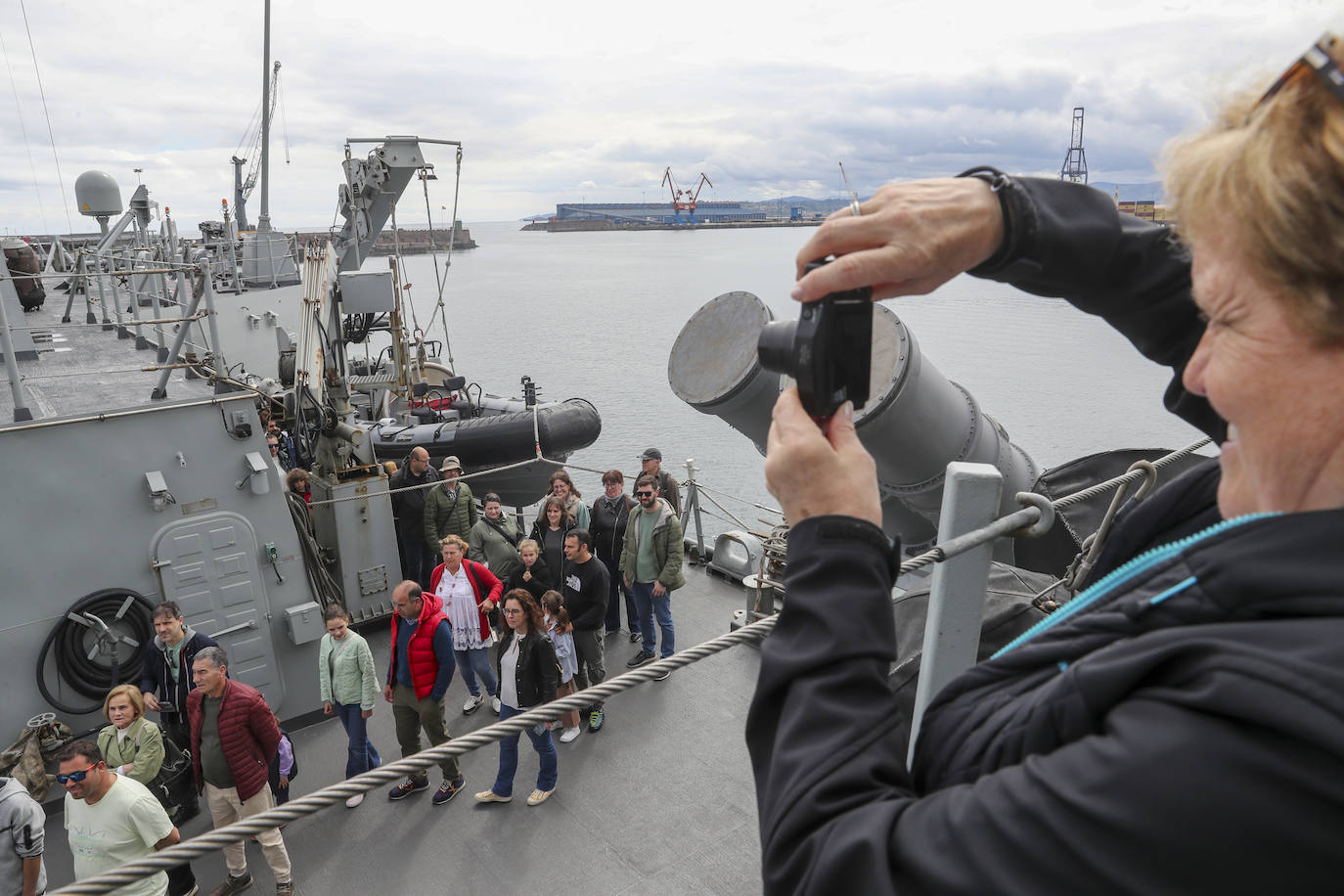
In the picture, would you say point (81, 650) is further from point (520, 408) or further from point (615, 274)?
point (615, 274)

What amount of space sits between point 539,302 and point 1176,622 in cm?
5718

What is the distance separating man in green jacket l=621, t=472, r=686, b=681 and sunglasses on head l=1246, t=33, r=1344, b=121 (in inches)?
252

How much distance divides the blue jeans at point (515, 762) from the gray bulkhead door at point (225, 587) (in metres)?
2.13

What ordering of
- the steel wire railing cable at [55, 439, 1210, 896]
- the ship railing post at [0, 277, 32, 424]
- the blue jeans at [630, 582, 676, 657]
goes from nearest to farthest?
1. the steel wire railing cable at [55, 439, 1210, 896]
2. the ship railing post at [0, 277, 32, 424]
3. the blue jeans at [630, 582, 676, 657]

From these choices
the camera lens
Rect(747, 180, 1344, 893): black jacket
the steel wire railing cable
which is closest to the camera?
Rect(747, 180, 1344, 893): black jacket

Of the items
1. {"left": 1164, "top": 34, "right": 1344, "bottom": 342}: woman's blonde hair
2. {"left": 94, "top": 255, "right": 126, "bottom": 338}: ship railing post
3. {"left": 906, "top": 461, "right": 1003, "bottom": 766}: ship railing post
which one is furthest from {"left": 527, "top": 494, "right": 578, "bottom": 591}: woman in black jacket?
{"left": 1164, "top": 34, "right": 1344, "bottom": 342}: woman's blonde hair

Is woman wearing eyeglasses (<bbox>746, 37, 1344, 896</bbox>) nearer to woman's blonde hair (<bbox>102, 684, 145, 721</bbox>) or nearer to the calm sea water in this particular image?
woman's blonde hair (<bbox>102, 684, 145, 721</bbox>)

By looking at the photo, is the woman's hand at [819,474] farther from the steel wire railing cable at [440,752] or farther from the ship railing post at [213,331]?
the ship railing post at [213,331]

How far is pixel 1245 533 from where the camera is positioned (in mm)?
619

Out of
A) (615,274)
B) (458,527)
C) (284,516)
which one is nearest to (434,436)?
(458,527)

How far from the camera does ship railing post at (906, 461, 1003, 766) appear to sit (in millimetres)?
1512

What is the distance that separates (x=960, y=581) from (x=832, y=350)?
32.1 inches

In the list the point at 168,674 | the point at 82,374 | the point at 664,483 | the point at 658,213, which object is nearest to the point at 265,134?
the point at 82,374

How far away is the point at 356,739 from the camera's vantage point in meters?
5.61
